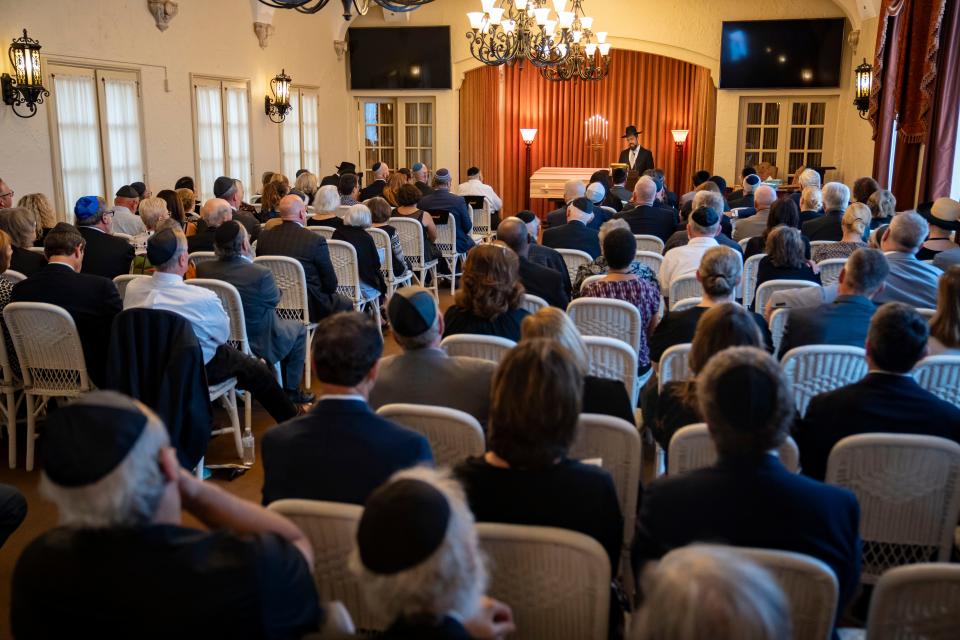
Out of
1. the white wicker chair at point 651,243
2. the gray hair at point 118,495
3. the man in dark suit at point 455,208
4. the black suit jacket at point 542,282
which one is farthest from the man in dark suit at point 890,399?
the man in dark suit at point 455,208

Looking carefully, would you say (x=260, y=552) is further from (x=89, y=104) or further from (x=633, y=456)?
(x=89, y=104)

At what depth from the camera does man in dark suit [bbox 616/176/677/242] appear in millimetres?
7440

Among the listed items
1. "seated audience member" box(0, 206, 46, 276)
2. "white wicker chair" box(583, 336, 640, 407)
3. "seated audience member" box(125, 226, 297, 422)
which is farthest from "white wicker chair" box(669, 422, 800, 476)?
"seated audience member" box(0, 206, 46, 276)

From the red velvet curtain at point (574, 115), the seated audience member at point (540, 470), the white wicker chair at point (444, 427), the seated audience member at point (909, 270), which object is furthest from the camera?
the red velvet curtain at point (574, 115)

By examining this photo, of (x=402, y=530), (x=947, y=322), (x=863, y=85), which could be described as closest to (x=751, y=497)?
(x=402, y=530)

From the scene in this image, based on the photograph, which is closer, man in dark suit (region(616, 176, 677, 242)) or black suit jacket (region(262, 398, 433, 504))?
Result: black suit jacket (region(262, 398, 433, 504))

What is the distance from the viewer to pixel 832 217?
6.49m

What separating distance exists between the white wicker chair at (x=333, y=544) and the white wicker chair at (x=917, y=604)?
3.31 ft

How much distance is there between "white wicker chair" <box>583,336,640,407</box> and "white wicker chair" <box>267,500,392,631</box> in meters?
1.71

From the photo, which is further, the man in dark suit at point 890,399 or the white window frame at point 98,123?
the white window frame at point 98,123

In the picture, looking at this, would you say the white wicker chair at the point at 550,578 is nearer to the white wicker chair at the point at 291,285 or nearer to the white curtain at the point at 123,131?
the white wicker chair at the point at 291,285

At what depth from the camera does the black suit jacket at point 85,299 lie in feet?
13.8

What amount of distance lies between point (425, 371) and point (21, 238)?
337 centimetres

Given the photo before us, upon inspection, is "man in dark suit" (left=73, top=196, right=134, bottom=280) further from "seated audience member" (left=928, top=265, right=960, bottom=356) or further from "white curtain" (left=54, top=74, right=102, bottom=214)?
"seated audience member" (left=928, top=265, right=960, bottom=356)
